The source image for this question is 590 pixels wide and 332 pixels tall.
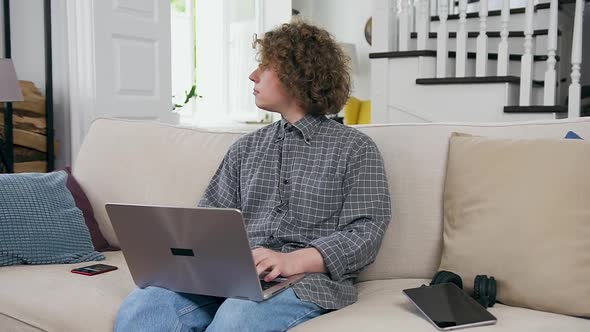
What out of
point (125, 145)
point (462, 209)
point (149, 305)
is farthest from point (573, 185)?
point (125, 145)

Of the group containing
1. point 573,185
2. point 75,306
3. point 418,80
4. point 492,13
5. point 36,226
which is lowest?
point 75,306

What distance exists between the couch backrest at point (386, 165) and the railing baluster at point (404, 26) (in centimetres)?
198

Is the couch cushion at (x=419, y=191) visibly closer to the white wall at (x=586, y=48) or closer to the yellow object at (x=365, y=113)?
the white wall at (x=586, y=48)

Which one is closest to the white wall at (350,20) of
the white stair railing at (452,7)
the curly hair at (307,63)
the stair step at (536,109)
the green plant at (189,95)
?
the green plant at (189,95)

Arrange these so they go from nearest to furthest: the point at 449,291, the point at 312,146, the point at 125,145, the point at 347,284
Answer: the point at 449,291, the point at 347,284, the point at 312,146, the point at 125,145

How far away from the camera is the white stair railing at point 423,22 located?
12.0 feet

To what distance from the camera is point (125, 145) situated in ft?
6.84

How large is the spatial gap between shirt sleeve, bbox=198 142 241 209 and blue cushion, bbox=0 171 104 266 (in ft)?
1.36

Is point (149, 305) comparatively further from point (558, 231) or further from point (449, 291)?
point (558, 231)

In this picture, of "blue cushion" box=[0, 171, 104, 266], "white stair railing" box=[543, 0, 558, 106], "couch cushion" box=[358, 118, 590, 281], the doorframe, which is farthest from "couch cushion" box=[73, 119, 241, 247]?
"white stair railing" box=[543, 0, 558, 106]

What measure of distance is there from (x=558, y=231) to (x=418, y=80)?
91.2 inches

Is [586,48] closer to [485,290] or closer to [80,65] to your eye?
[80,65]

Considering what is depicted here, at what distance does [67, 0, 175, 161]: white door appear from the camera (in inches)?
141

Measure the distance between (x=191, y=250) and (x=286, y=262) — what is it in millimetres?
236
